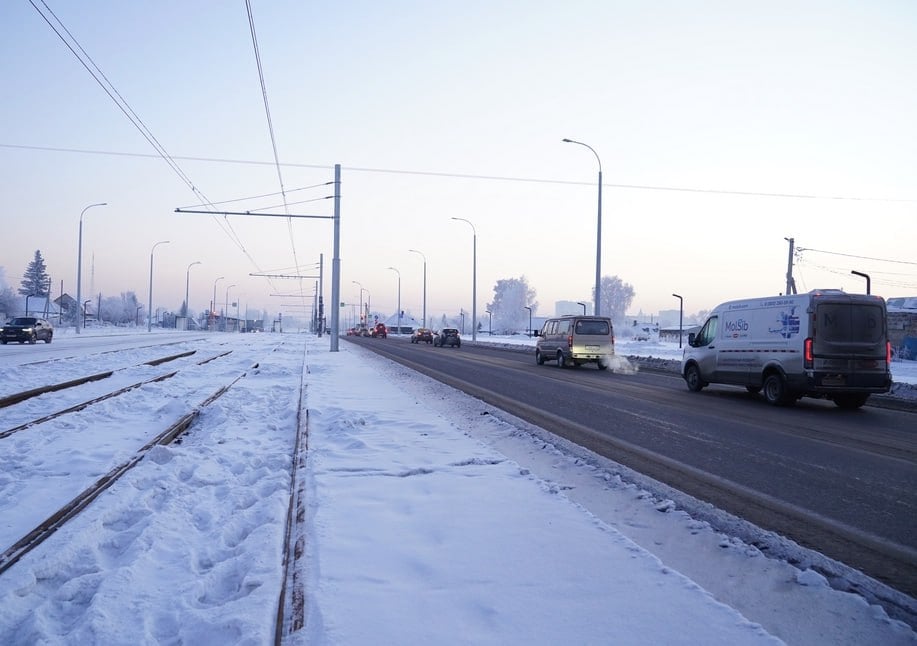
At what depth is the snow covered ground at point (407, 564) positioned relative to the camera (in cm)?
315

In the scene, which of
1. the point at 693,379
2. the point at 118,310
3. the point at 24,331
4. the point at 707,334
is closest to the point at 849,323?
the point at 707,334

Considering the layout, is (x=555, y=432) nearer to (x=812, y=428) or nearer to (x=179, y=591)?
(x=812, y=428)

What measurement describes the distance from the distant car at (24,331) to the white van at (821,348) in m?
41.1

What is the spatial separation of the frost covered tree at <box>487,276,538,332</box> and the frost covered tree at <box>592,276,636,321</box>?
64.3 ft

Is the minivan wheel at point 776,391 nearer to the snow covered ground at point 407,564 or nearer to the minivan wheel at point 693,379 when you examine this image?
the minivan wheel at point 693,379

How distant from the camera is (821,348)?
1261 cm

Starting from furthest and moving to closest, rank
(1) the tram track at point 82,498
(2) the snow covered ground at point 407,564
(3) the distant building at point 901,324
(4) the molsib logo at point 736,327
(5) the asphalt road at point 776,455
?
(3) the distant building at point 901,324 < (4) the molsib logo at point 736,327 < (5) the asphalt road at point 776,455 < (1) the tram track at point 82,498 < (2) the snow covered ground at point 407,564

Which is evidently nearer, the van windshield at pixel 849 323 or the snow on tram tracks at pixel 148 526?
the snow on tram tracks at pixel 148 526

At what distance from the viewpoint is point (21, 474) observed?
20.2 ft

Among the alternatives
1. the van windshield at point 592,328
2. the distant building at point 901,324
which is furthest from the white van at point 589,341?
Answer: the distant building at point 901,324

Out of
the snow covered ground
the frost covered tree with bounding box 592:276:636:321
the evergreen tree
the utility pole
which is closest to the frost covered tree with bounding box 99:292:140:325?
the evergreen tree

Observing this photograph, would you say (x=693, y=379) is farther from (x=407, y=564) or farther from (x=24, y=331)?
(x=24, y=331)

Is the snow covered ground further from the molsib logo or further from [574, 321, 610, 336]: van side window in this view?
[574, 321, 610, 336]: van side window

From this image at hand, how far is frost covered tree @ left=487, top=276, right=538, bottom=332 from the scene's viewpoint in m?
168
